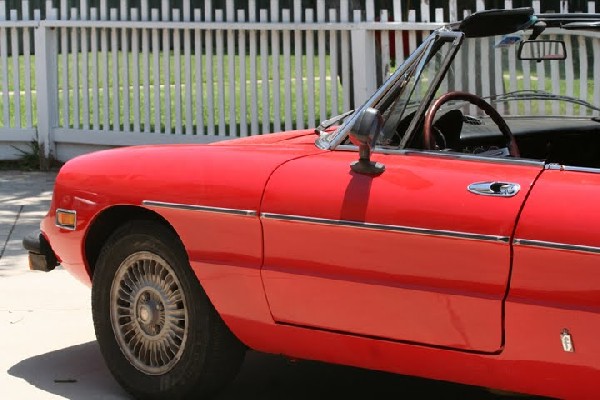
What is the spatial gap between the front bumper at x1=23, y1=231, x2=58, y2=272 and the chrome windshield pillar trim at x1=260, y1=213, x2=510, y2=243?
1479 mm

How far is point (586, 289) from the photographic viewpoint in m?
4.48

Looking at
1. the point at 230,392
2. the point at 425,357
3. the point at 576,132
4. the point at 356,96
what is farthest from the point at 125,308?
the point at 356,96

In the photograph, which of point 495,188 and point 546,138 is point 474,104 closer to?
point 546,138

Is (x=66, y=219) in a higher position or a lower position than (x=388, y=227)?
lower

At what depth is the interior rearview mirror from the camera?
225 inches

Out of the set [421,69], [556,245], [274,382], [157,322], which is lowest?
[274,382]

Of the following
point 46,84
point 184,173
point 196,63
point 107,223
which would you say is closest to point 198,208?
point 184,173

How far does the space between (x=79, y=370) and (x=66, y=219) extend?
2.33ft

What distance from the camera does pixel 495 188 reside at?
15.8 feet

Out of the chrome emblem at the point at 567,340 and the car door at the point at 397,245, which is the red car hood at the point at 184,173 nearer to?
the car door at the point at 397,245

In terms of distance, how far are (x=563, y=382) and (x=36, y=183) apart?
8.65 m

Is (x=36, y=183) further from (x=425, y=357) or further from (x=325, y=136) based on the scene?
(x=425, y=357)

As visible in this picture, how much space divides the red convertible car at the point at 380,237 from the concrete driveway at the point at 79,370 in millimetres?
389

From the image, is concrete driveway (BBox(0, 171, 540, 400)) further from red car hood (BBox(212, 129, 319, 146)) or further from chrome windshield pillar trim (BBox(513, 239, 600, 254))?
chrome windshield pillar trim (BBox(513, 239, 600, 254))
